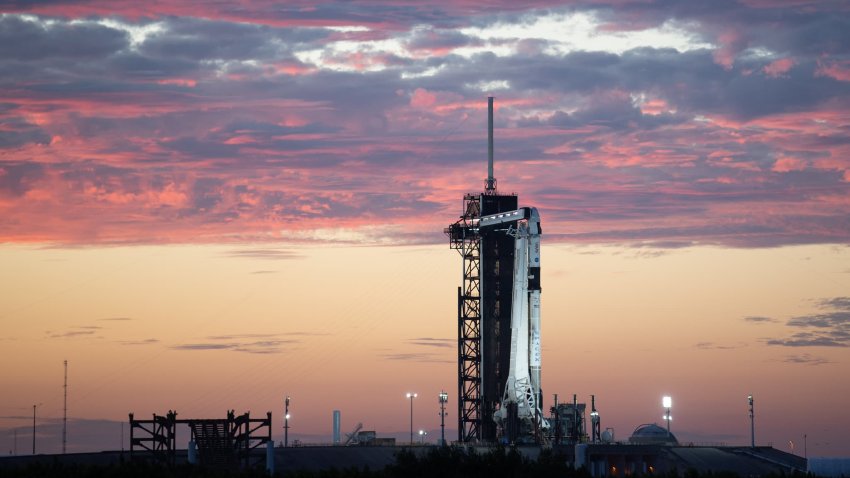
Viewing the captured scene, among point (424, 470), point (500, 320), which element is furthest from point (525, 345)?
point (424, 470)

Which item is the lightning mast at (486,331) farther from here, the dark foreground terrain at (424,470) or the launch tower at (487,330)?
the dark foreground terrain at (424,470)

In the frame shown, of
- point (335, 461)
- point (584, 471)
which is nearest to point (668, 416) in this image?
point (335, 461)

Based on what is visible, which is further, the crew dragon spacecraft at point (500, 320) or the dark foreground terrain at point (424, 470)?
the crew dragon spacecraft at point (500, 320)

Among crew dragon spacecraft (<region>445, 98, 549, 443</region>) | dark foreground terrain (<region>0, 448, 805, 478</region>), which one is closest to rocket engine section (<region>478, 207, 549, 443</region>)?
crew dragon spacecraft (<region>445, 98, 549, 443</region>)

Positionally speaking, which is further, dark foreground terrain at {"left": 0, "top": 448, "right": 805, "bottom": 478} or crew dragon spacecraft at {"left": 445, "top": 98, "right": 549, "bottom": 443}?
crew dragon spacecraft at {"left": 445, "top": 98, "right": 549, "bottom": 443}

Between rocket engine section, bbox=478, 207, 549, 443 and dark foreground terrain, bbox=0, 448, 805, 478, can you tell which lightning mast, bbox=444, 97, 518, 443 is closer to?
rocket engine section, bbox=478, 207, 549, 443

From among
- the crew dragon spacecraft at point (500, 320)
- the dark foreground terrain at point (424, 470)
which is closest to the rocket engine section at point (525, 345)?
the crew dragon spacecraft at point (500, 320)

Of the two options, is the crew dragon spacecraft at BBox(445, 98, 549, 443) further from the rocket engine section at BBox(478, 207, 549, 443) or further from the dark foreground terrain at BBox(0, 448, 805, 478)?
the dark foreground terrain at BBox(0, 448, 805, 478)

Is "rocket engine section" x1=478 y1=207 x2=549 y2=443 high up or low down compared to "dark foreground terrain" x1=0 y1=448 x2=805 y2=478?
up

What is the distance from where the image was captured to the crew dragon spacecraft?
6378 inches

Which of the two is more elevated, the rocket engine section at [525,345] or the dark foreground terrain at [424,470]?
the rocket engine section at [525,345]

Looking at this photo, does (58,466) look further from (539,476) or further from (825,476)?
(825,476)

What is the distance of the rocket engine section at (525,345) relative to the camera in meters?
162

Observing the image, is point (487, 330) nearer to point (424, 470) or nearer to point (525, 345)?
point (525, 345)
